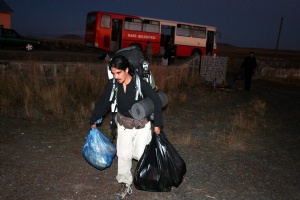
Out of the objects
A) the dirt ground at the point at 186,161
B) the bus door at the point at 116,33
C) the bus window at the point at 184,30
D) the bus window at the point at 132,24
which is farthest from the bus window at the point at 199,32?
the dirt ground at the point at 186,161

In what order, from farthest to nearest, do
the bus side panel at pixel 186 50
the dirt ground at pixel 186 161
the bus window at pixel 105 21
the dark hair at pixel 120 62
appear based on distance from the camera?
the bus side panel at pixel 186 50 < the bus window at pixel 105 21 < the dirt ground at pixel 186 161 < the dark hair at pixel 120 62

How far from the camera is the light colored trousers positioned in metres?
3.41

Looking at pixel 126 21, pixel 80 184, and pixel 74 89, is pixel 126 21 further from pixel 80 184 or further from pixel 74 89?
pixel 80 184

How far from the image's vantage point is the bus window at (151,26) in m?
21.2

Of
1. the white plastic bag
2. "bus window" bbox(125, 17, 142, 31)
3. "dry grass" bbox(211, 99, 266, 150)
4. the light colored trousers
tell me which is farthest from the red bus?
the light colored trousers

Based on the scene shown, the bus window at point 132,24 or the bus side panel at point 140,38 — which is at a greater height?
the bus window at point 132,24

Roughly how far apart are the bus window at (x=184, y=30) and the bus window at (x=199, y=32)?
1.29 ft

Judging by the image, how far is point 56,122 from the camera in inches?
265

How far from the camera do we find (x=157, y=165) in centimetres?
341

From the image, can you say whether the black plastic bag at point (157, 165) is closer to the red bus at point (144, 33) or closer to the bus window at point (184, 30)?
the red bus at point (144, 33)

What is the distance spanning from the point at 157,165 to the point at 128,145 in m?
0.40

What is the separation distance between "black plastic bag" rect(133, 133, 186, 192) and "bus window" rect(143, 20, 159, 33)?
18.6 m

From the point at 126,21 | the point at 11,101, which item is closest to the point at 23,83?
the point at 11,101

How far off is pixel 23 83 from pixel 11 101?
932 millimetres
